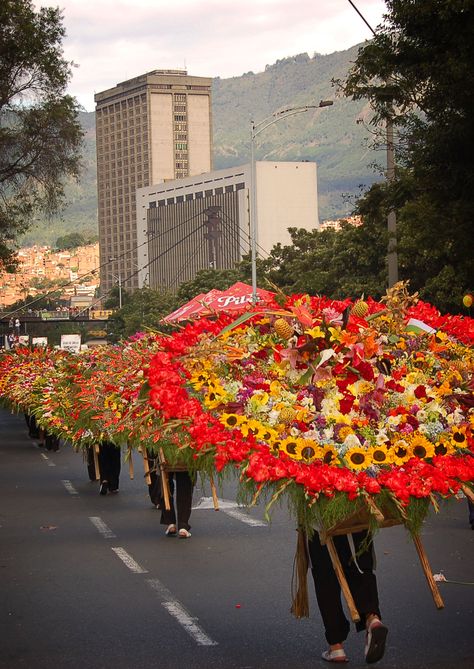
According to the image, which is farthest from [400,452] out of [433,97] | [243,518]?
[433,97]

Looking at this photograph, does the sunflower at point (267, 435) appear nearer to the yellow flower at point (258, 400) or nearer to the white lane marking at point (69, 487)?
the yellow flower at point (258, 400)

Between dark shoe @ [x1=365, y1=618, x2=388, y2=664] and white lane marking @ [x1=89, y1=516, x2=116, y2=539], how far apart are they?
22.1 ft

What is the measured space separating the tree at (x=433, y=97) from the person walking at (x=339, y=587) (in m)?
10.9

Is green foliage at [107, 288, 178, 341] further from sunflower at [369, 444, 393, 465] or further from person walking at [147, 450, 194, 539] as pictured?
sunflower at [369, 444, 393, 465]

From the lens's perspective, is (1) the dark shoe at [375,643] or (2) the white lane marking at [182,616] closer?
(1) the dark shoe at [375,643]

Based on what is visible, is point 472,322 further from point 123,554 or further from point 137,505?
point 137,505

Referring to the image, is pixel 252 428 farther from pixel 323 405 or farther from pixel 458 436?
pixel 458 436

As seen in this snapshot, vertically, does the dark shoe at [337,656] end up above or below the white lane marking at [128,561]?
above

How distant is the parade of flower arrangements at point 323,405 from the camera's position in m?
7.18

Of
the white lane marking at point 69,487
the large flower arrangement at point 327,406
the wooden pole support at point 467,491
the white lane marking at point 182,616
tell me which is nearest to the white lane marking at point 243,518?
the white lane marking at point 69,487

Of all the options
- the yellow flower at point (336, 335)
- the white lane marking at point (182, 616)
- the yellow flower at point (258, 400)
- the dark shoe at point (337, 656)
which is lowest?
the white lane marking at point (182, 616)

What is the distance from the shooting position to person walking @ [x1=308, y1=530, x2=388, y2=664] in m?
7.59

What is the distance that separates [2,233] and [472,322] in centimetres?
3133

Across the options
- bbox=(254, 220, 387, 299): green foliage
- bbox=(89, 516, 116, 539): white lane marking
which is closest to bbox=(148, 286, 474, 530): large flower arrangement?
bbox=(89, 516, 116, 539): white lane marking
